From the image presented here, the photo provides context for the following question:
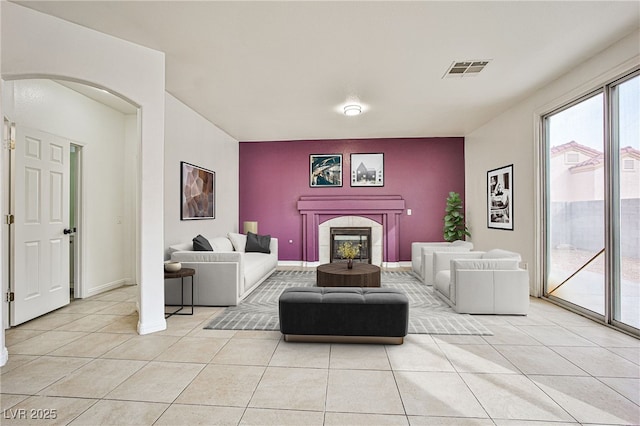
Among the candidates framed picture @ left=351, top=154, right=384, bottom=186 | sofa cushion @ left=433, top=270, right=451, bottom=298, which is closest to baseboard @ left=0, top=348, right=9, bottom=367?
sofa cushion @ left=433, top=270, right=451, bottom=298

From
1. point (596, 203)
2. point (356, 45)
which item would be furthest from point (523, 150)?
point (356, 45)

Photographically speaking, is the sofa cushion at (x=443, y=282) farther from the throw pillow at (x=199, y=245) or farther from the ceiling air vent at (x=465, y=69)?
the throw pillow at (x=199, y=245)

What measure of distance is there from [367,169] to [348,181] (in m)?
0.53

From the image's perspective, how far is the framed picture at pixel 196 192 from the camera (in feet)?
17.4

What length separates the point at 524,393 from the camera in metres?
2.28

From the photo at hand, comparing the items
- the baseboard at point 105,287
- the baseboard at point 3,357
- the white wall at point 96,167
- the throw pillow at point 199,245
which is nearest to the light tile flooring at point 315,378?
the baseboard at point 3,357

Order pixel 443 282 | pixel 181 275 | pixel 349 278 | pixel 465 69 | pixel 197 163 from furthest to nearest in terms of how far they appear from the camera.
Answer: pixel 197 163 → pixel 349 278 → pixel 443 282 → pixel 465 69 → pixel 181 275

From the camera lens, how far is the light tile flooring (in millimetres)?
2043

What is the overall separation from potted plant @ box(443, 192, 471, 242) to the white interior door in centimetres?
679

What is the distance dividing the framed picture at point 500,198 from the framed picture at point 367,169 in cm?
234

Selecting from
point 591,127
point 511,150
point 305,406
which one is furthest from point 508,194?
point 305,406

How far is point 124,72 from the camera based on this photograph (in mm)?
3344

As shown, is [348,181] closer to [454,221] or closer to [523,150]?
[454,221]

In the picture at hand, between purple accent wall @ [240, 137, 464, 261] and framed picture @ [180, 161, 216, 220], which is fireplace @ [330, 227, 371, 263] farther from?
framed picture @ [180, 161, 216, 220]
